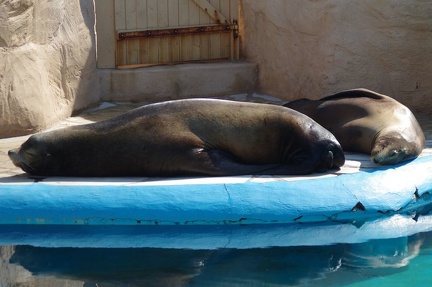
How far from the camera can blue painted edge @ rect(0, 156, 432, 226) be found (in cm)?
515

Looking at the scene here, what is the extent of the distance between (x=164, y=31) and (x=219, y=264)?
18.2 ft

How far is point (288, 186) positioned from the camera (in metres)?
5.37

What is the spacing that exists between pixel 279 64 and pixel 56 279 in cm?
558

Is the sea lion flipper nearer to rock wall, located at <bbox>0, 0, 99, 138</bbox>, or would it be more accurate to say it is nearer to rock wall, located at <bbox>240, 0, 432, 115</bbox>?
rock wall, located at <bbox>0, 0, 99, 138</bbox>

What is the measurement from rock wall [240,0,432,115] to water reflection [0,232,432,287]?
142 inches

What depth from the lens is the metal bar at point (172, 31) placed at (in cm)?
957

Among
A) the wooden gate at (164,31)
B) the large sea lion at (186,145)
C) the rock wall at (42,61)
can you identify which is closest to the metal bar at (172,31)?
the wooden gate at (164,31)

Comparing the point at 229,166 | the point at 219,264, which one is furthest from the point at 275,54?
the point at 219,264

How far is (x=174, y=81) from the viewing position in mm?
9477

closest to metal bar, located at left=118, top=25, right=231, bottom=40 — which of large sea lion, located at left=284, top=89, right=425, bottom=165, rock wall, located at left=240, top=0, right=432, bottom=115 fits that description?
rock wall, located at left=240, top=0, right=432, bottom=115

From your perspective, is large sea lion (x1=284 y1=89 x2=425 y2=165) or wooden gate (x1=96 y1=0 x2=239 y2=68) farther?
wooden gate (x1=96 y1=0 x2=239 y2=68)

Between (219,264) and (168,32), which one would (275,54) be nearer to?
(168,32)

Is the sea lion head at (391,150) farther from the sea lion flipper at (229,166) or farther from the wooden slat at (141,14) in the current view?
the wooden slat at (141,14)

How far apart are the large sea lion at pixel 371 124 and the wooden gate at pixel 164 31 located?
10.1ft
